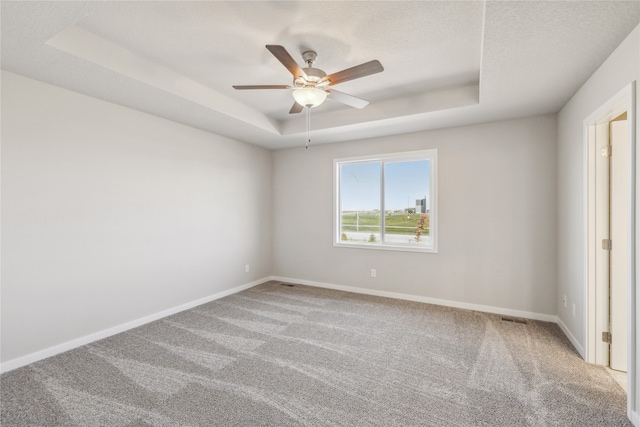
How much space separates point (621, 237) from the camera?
7.73 feet

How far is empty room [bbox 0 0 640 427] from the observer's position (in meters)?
1.91

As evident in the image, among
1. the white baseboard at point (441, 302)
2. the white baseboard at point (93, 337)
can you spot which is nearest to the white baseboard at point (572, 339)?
the white baseboard at point (441, 302)

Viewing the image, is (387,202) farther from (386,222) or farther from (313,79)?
(313,79)

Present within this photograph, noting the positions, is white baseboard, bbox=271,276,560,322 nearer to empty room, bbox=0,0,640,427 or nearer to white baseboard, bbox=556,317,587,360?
empty room, bbox=0,0,640,427

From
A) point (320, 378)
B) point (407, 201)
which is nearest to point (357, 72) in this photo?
point (320, 378)

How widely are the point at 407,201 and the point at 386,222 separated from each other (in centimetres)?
47

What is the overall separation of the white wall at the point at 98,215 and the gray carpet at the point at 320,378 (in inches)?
15.2

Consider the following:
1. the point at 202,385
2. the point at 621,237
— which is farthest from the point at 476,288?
the point at 202,385

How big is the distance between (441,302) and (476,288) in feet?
1.62

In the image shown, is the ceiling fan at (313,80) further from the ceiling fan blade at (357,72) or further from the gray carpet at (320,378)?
the gray carpet at (320,378)

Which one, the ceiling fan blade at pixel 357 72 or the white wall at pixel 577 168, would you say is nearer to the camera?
the white wall at pixel 577 168

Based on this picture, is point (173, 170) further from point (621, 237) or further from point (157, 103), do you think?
point (621, 237)

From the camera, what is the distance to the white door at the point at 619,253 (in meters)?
2.35

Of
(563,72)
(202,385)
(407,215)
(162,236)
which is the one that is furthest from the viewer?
(407,215)
